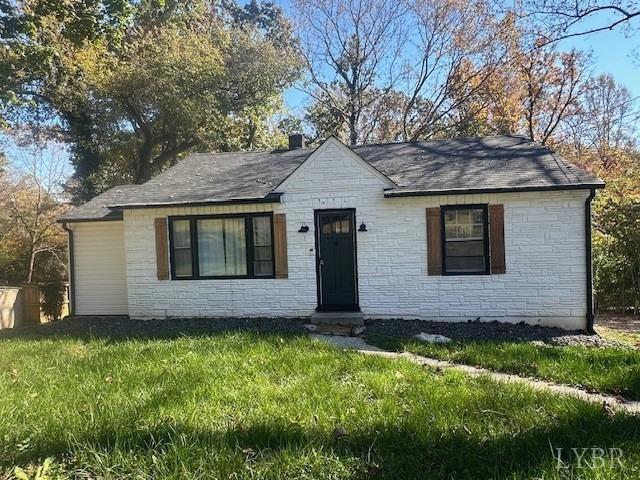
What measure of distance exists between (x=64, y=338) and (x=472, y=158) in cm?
981

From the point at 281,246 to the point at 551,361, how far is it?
6166 millimetres

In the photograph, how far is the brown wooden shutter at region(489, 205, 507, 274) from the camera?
9.81m

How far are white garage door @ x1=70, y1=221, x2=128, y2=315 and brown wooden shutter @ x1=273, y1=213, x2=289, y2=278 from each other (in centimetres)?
457

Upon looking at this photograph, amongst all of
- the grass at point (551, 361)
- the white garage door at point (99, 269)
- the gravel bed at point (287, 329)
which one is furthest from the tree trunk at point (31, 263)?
the grass at point (551, 361)

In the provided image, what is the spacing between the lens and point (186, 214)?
36.2 ft

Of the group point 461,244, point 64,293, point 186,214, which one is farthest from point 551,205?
point 64,293

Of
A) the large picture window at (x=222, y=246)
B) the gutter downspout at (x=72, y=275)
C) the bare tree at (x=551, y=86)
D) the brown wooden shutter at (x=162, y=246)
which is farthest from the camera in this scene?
the bare tree at (x=551, y=86)

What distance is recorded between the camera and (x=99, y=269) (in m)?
12.5

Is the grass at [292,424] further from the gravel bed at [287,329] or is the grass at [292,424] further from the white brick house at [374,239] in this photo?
the white brick house at [374,239]

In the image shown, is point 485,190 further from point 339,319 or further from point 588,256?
point 339,319

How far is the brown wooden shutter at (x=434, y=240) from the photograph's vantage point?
1002cm

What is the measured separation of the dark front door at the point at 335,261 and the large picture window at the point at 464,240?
2117 millimetres

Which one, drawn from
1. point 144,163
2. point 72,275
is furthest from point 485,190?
point 144,163

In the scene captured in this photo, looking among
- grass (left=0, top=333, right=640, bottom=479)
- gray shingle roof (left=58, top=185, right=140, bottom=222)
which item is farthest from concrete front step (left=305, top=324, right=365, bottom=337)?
gray shingle roof (left=58, top=185, right=140, bottom=222)
